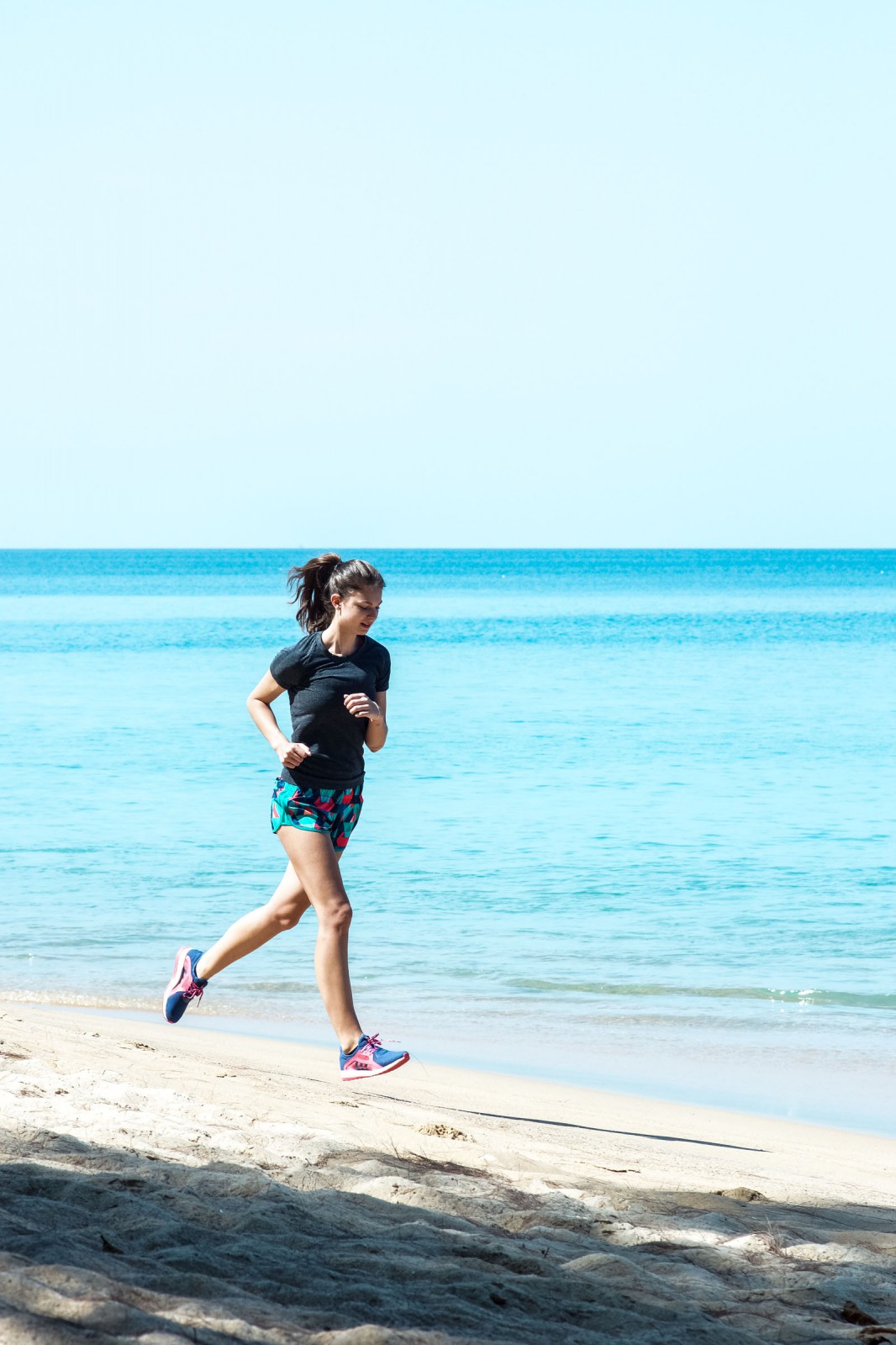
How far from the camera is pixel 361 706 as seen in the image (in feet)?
16.2

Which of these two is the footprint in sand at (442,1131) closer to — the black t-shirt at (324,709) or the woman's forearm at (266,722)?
the black t-shirt at (324,709)

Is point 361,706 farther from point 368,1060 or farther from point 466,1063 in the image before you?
point 466,1063

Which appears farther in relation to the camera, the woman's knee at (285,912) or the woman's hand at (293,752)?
the woman's knee at (285,912)

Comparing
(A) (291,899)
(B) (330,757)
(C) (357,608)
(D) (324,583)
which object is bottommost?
(A) (291,899)

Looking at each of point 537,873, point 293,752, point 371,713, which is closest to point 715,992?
point 537,873

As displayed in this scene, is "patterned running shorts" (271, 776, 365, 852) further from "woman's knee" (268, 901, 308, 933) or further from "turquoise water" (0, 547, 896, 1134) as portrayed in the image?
"turquoise water" (0, 547, 896, 1134)

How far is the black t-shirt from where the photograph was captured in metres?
4.98

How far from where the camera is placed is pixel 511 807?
551 inches

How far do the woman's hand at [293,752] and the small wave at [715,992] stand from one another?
3.43 m

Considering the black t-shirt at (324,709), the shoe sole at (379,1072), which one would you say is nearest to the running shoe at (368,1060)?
the shoe sole at (379,1072)

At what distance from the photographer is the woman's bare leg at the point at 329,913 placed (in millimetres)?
4965

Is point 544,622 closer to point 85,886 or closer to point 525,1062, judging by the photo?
point 85,886

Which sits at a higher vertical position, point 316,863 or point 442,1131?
point 316,863

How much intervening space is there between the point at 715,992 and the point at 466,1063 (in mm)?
1891
